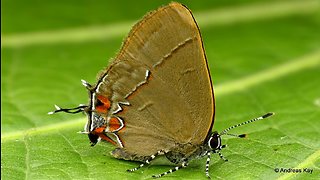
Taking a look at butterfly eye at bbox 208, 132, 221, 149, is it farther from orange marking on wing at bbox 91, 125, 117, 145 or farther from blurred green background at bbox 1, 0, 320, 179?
orange marking on wing at bbox 91, 125, 117, 145

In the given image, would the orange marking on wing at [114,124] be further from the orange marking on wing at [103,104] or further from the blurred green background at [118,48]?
the blurred green background at [118,48]

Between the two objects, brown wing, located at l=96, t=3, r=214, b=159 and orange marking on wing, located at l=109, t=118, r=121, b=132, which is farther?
orange marking on wing, located at l=109, t=118, r=121, b=132

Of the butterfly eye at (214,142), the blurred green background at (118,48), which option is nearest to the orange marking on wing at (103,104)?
the blurred green background at (118,48)

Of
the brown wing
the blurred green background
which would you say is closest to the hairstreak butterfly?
the brown wing

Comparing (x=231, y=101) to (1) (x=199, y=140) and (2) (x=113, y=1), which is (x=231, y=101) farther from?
(2) (x=113, y=1)

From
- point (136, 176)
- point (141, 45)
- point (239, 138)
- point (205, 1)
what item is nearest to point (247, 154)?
point (239, 138)

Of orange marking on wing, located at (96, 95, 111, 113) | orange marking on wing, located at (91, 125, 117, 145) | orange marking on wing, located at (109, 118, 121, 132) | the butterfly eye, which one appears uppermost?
orange marking on wing, located at (96, 95, 111, 113)
